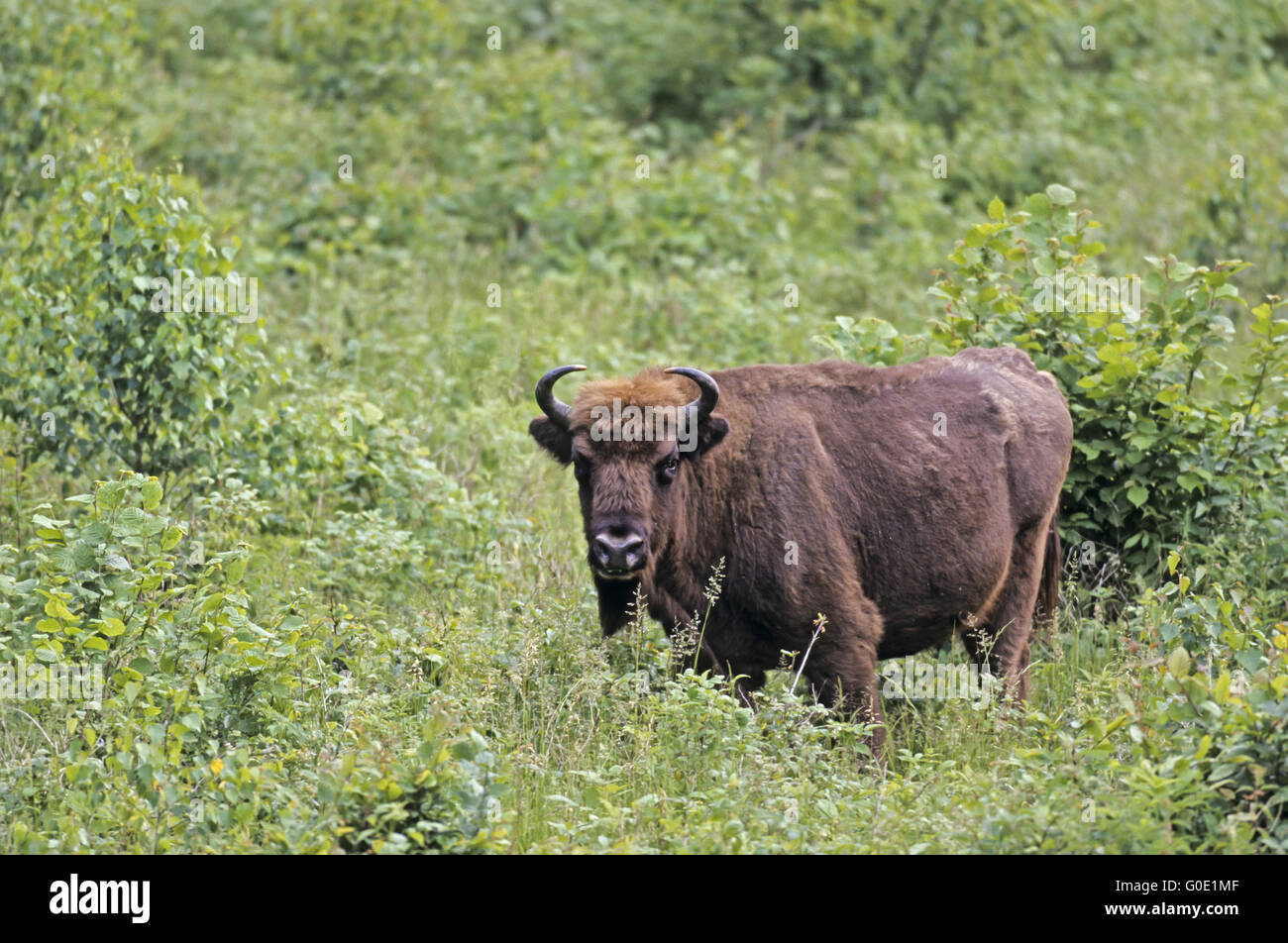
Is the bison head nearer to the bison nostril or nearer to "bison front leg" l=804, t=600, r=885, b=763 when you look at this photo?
the bison nostril

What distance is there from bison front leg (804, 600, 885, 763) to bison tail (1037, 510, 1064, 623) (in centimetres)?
163

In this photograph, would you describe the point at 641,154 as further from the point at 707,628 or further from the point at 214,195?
the point at 707,628

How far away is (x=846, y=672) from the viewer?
7195 mm

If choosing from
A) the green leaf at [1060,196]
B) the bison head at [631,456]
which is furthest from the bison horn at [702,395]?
the green leaf at [1060,196]

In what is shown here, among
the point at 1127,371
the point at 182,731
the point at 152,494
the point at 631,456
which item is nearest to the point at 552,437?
the point at 631,456

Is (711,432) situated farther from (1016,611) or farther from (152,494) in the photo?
(152,494)

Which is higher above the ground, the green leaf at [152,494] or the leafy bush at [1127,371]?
the leafy bush at [1127,371]

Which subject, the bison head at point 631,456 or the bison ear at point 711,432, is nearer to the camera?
the bison head at point 631,456

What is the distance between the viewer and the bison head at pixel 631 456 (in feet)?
22.9

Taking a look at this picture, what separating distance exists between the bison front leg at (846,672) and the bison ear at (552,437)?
1.62 m

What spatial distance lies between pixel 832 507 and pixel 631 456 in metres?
1.10

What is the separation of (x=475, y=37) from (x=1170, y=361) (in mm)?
11816

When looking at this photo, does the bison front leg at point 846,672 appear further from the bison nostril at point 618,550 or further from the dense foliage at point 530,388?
the bison nostril at point 618,550

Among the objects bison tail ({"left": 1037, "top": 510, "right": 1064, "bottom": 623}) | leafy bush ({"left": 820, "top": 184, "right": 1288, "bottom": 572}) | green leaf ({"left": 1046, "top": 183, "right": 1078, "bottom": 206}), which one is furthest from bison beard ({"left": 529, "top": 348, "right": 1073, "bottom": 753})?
green leaf ({"left": 1046, "top": 183, "right": 1078, "bottom": 206})
